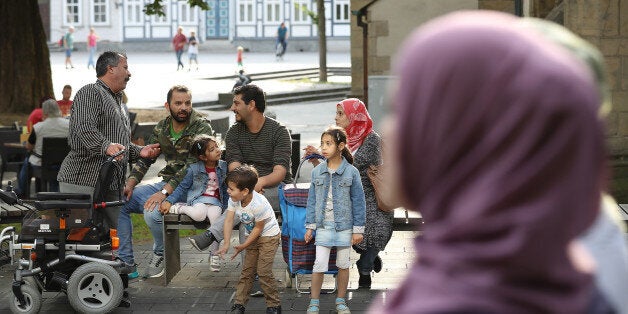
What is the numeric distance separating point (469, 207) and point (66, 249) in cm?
712

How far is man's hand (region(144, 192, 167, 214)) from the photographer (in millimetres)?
9430

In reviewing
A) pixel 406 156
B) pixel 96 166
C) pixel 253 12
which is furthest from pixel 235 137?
pixel 253 12

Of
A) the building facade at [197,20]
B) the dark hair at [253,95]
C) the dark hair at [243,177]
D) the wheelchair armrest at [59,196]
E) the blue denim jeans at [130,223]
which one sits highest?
the building facade at [197,20]

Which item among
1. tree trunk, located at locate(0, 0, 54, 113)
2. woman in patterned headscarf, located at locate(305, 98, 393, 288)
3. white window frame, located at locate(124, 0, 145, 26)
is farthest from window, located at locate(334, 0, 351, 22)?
woman in patterned headscarf, located at locate(305, 98, 393, 288)

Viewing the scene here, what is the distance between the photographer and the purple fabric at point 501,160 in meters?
1.58

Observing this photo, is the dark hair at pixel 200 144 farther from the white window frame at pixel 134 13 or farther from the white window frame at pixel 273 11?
the white window frame at pixel 134 13

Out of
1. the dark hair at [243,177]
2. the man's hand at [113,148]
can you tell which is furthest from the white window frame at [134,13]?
the dark hair at [243,177]

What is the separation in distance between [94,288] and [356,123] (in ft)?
7.10

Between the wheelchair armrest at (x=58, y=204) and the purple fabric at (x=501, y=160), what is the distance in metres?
6.82

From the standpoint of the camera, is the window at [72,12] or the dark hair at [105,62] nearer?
the dark hair at [105,62]

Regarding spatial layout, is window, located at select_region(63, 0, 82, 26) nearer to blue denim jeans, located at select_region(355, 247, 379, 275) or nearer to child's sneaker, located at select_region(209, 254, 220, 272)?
child's sneaker, located at select_region(209, 254, 220, 272)

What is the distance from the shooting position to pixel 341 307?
839 cm

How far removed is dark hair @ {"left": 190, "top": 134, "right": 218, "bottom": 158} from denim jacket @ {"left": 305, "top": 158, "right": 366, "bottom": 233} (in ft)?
3.87

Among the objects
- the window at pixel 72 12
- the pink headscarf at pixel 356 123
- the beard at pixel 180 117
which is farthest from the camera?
the window at pixel 72 12
